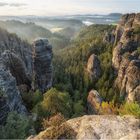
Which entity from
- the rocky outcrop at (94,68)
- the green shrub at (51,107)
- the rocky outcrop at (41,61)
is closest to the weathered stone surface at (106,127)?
the green shrub at (51,107)

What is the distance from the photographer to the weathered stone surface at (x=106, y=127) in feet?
57.7

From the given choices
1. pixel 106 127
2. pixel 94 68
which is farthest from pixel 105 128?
pixel 94 68

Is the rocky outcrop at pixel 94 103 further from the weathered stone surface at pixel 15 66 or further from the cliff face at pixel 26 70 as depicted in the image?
the weathered stone surface at pixel 15 66

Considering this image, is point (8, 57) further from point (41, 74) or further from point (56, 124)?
point (56, 124)

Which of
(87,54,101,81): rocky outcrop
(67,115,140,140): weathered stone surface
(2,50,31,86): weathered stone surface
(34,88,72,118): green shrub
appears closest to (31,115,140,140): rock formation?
(67,115,140,140): weathered stone surface

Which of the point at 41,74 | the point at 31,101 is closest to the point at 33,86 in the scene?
the point at 41,74

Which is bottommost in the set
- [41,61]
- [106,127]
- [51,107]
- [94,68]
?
[94,68]

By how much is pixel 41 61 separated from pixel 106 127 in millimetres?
90792

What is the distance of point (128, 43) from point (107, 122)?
18038 cm

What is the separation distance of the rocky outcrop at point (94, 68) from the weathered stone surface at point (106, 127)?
174 meters

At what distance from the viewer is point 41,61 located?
108 metres

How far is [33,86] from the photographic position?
106m

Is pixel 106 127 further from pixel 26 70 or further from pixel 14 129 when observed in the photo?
pixel 26 70

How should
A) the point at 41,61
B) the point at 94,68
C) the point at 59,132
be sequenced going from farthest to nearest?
1. the point at 94,68
2. the point at 41,61
3. the point at 59,132
